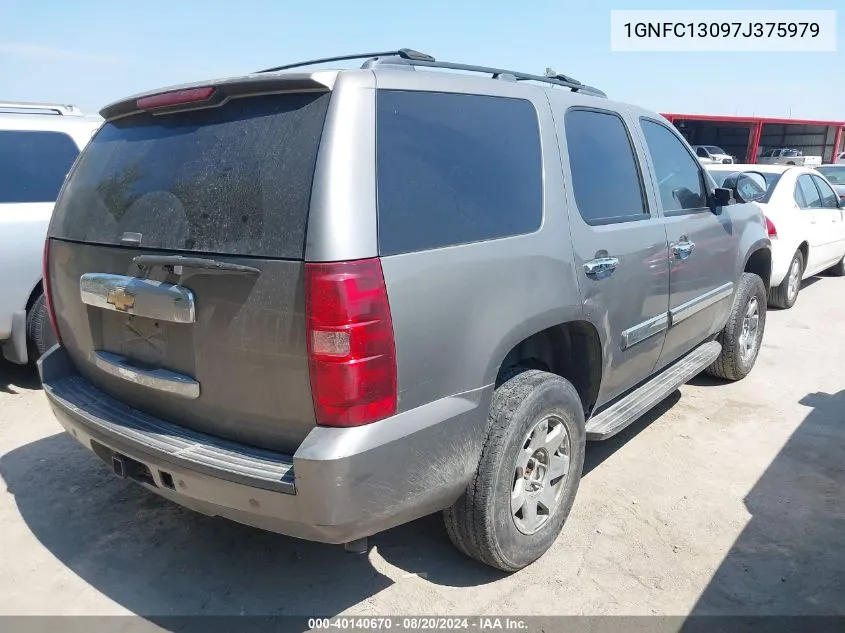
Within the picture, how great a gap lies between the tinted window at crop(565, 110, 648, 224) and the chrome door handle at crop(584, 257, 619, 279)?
19 cm

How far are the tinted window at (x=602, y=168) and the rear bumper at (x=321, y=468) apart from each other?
124 centimetres

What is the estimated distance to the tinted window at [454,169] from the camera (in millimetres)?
2221

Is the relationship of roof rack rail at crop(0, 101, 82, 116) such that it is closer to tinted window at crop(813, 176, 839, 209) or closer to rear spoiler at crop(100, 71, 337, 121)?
rear spoiler at crop(100, 71, 337, 121)

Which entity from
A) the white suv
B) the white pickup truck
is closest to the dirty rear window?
the white suv

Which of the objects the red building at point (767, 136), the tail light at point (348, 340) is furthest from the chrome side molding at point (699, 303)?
the red building at point (767, 136)

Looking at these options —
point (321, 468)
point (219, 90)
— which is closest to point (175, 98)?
point (219, 90)

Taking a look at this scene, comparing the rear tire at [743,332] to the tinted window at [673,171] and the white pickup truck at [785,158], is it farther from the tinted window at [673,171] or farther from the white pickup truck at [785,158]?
the white pickup truck at [785,158]

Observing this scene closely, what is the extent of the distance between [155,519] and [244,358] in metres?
1.56

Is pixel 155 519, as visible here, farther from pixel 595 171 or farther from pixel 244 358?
pixel 595 171

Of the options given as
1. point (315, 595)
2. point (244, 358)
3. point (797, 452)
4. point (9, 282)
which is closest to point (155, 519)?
point (315, 595)

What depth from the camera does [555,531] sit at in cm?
300

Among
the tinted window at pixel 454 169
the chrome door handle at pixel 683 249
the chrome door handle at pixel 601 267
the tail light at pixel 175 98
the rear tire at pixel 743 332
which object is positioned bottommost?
the rear tire at pixel 743 332

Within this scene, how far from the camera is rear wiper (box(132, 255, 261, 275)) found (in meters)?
2.15

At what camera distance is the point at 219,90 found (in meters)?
2.36
